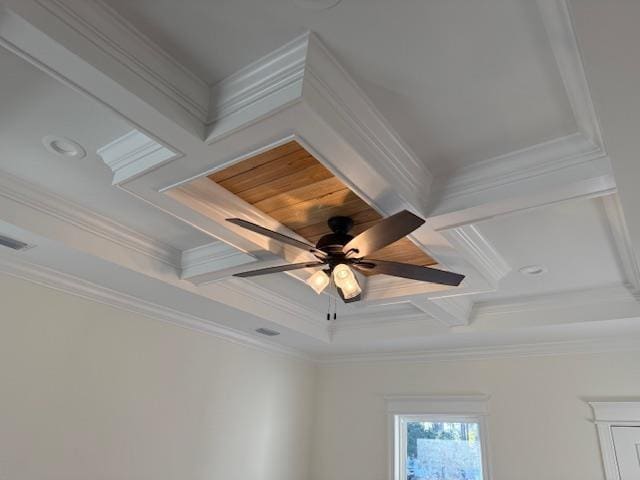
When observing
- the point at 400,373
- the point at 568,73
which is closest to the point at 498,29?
the point at 568,73

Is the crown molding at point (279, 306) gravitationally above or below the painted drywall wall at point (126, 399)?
above

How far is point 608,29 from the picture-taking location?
1.12m

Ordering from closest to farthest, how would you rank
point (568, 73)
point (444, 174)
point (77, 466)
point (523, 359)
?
point (568, 73), point (444, 174), point (77, 466), point (523, 359)

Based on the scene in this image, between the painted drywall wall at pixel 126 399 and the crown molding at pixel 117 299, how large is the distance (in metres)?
0.05

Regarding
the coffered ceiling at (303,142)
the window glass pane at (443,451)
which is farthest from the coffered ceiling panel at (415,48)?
the window glass pane at (443,451)

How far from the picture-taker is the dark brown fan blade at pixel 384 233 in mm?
1902

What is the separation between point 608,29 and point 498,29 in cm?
42

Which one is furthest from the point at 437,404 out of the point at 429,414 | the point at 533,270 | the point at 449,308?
the point at 533,270

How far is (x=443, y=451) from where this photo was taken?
14.6 feet

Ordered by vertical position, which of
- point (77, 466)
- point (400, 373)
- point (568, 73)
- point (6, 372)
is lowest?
point (77, 466)

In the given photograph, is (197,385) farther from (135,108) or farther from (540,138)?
(540,138)

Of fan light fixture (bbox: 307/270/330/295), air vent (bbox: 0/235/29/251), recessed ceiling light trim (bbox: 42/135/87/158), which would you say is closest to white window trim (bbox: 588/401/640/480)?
fan light fixture (bbox: 307/270/330/295)

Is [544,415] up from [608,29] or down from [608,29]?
down

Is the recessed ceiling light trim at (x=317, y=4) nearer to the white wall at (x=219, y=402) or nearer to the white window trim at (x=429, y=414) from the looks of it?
the white wall at (x=219, y=402)
